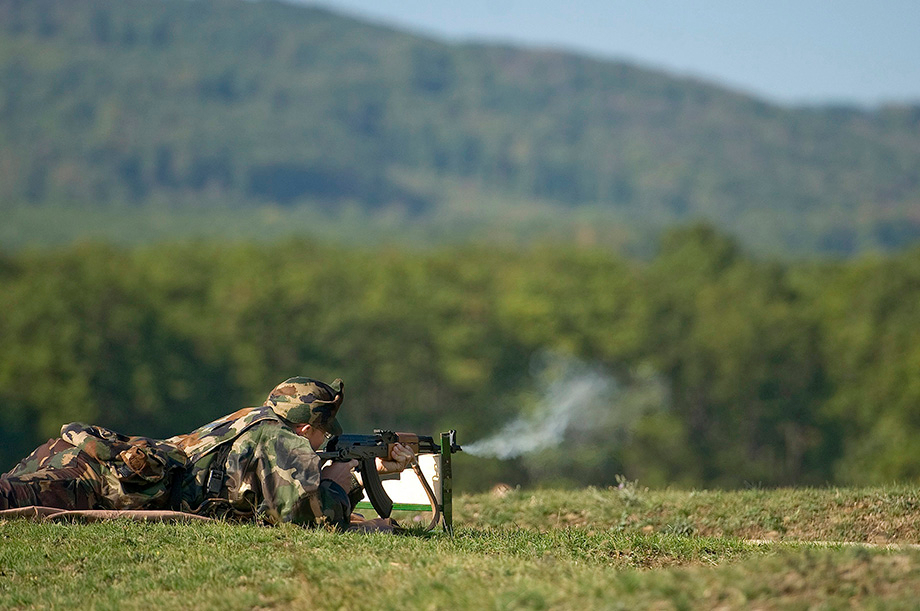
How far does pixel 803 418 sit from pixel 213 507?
79.7m

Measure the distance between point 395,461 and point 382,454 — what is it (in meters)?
0.17

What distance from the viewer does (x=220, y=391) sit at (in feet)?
284

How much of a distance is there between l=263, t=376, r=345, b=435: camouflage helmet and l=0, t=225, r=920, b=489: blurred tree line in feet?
190

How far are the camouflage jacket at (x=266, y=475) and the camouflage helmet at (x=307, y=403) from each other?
12 cm

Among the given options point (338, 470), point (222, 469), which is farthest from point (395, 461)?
point (222, 469)

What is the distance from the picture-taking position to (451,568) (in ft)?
30.6

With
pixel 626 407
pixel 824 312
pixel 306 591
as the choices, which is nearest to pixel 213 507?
pixel 306 591

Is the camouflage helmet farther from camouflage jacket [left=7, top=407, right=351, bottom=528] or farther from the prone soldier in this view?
camouflage jacket [left=7, top=407, right=351, bottom=528]

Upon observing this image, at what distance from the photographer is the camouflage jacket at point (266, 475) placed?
11109 millimetres

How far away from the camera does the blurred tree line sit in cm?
7606

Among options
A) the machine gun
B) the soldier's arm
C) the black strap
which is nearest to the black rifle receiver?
the machine gun

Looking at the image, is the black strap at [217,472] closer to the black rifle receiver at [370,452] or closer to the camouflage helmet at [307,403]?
the camouflage helmet at [307,403]

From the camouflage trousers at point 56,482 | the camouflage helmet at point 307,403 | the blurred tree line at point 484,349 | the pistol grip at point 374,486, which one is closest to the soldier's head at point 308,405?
the camouflage helmet at point 307,403

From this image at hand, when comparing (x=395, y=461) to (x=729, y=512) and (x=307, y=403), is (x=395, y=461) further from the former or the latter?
(x=729, y=512)
